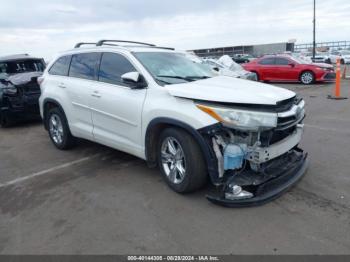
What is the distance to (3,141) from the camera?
721 centimetres

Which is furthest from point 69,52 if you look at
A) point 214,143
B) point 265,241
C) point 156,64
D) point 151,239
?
point 265,241

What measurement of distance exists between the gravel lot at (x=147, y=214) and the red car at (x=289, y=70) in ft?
35.3

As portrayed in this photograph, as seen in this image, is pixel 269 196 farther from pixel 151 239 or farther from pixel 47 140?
pixel 47 140

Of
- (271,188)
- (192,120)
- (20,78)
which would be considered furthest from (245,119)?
(20,78)

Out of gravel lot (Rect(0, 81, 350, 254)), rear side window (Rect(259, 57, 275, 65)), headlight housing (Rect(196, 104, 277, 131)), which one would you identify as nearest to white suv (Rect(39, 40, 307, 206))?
headlight housing (Rect(196, 104, 277, 131))

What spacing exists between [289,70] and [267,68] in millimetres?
1106

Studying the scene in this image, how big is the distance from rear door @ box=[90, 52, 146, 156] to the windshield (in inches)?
9.6

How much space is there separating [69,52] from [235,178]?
388 centimetres

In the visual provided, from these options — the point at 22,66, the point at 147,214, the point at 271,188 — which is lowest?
the point at 147,214

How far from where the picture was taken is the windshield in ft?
13.6

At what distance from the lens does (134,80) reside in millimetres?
3930

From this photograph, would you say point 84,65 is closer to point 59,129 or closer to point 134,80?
point 59,129

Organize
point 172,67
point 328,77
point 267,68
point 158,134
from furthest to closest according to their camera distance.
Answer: point 267,68, point 328,77, point 172,67, point 158,134

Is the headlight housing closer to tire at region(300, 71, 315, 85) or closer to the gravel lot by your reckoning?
the gravel lot
